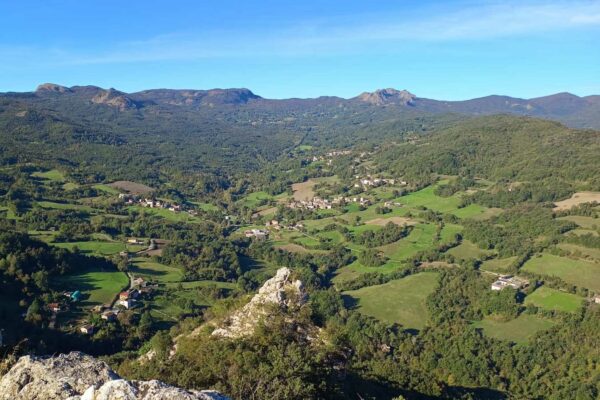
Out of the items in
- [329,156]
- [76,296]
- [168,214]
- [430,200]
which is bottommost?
[76,296]

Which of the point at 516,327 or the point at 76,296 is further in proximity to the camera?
the point at 516,327

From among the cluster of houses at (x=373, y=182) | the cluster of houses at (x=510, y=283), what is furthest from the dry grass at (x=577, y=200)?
the cluster of houses at (x=373, y=182)

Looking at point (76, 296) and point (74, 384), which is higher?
point (74, 384)

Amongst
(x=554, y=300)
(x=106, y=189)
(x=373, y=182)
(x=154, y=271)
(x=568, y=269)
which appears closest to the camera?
(x=554, y=300)

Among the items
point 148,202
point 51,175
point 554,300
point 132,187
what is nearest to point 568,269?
point 554,300

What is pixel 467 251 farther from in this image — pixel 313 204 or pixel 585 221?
pixel 313 204

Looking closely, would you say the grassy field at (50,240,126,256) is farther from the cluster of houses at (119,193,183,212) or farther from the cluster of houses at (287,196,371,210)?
the cluster of houses at (287,196,371,210)
